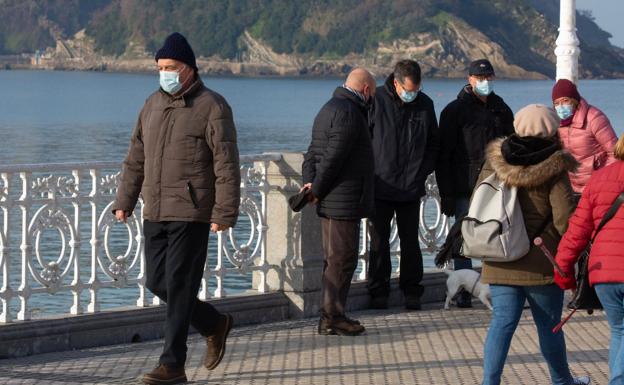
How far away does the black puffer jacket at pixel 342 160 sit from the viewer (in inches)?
364

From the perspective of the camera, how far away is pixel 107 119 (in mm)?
91188

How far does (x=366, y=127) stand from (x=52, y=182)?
6.54 feet

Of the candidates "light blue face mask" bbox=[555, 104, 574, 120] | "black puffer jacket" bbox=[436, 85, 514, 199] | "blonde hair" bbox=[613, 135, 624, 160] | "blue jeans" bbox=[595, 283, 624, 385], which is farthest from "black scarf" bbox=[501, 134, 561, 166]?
"black puffer jacket" bbox=[436, 85, 514, 199]

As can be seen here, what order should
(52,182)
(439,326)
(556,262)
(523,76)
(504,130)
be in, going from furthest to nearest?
1. (523,76)
2. (504,130)
3. (439,326)
4. (52,182)
5. (556,262)

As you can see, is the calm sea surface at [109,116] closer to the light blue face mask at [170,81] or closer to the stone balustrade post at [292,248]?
the stone balustrade post at [292,248]

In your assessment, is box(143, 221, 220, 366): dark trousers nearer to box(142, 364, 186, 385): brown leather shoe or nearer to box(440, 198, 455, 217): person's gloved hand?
box(142, 364, 186, 385): brown leather shoe

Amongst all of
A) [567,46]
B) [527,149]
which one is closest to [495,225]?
[527,149]

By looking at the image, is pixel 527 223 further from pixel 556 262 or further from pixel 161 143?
pixel 161 143

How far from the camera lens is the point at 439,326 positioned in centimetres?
998

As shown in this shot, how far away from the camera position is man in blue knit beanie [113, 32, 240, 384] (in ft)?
25.1

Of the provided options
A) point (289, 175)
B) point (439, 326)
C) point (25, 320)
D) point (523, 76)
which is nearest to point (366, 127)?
point (289, 175)

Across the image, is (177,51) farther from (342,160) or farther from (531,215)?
(531,215)

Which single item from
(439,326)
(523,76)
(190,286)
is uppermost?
(190,286)

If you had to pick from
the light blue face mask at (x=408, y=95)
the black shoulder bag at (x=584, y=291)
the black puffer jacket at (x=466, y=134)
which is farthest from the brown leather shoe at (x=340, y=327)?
the black shoulder bag at (x=584, y=291)
